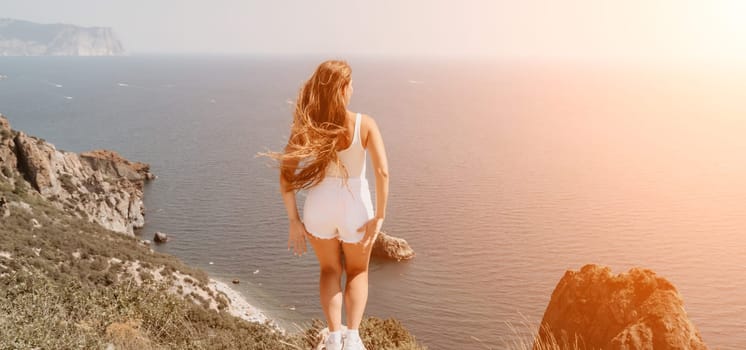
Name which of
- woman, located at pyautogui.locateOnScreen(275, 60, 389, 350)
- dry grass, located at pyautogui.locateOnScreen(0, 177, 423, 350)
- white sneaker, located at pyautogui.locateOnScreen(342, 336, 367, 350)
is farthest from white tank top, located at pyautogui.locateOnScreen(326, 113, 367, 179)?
dry grass, located at pyautogui.locateOnScreen(0, 177, 423, 350)

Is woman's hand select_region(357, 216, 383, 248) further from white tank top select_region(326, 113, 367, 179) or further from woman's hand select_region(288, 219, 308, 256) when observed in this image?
woman's hand select_region(288, 219, 308, 256)

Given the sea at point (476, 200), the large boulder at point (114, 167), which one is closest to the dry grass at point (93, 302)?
the sea at point (476, 200)

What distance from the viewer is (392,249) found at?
42.5m

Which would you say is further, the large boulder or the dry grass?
the large boulder

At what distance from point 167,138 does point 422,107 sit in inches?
2227

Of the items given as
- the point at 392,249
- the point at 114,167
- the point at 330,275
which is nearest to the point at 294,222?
the point at 330,275

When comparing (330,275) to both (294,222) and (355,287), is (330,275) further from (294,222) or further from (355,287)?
(294,222)

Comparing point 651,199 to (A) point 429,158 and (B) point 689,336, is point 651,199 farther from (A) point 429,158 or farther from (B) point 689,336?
(B) point 689,336

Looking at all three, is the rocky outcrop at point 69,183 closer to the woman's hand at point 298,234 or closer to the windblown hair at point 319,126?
the woman's hand at point 298,234

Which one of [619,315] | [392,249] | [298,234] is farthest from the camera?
[392,249]

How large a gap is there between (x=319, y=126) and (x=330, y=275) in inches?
46.8

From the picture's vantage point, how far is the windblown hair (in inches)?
156

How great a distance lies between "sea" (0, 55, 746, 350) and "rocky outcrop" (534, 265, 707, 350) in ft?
42.7

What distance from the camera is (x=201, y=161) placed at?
75.2 meters
